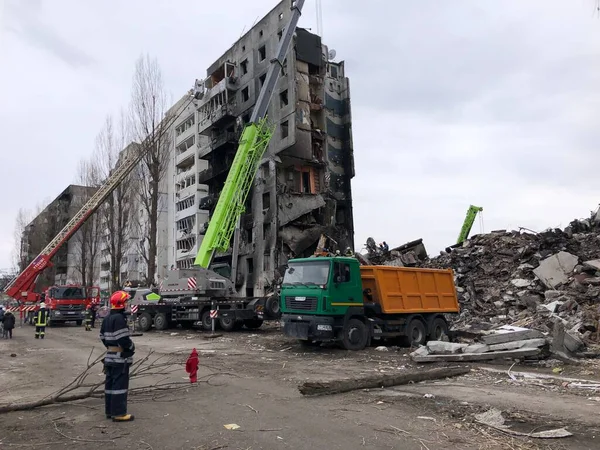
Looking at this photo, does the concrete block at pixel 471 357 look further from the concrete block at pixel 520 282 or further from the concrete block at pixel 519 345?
the concrete block at pixel 520 282

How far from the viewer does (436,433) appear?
18.3 feet

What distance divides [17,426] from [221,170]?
4060 cm

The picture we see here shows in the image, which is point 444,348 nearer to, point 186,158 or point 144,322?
point 144,322

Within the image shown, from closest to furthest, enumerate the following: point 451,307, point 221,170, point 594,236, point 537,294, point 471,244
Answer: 1. point 451,307
2. point 537,294
3. point 594,236
4. point 471,244
5. point 221,170

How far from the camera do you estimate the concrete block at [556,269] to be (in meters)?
18.1

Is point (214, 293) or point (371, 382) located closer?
point (371, 382)

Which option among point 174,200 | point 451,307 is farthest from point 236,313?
point 174,200

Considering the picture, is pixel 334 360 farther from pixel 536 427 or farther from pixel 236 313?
pixel 236 313

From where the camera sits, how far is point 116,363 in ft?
20.4

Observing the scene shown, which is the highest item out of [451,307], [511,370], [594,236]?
[594,236]

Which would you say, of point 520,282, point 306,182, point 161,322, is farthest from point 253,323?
point 306,182

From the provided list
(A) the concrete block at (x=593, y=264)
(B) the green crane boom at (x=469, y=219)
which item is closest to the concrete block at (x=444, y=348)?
(A) the concrete block at (x=593, y=264)

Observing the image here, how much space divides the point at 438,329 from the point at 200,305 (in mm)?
10168

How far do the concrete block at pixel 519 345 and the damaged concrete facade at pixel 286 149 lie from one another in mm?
25451
